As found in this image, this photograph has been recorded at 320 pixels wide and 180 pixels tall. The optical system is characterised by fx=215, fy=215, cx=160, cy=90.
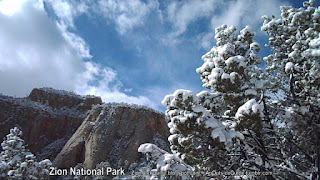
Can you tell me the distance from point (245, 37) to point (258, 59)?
2.68 feet

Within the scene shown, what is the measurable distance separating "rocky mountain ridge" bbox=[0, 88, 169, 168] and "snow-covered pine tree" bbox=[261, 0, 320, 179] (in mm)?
19038

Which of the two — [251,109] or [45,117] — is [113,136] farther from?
[251,109]

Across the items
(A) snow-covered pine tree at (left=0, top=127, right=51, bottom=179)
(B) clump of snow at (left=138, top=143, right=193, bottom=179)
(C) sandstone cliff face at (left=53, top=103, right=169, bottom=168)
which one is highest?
(C) sandstone cliff face at (left=53, top=103, right=169, bottom=168)

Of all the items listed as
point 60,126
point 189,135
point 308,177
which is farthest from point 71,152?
point 308,177

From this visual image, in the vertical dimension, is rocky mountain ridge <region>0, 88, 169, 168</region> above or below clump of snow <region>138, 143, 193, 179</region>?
above

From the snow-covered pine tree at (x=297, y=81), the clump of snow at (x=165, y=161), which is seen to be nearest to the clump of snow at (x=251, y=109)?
the snow-covered pine tree at (x=297, y=81)

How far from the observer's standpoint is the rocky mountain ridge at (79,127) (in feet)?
81.3

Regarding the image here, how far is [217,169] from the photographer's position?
5684mm

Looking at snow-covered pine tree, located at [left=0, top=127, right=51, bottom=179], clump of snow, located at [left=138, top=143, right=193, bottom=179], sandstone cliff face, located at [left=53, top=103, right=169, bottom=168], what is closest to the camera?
clump of snow, located at [left=138, top=143, right=193, bottom=179]

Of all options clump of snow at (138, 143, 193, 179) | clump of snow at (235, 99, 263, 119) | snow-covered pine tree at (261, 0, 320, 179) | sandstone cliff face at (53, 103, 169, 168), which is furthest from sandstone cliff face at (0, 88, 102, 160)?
clump of snow at (235, 99, 263, 119)

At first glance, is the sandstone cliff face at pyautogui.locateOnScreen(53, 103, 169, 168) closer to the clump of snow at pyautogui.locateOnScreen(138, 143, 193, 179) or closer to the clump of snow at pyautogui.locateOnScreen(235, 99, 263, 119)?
the clump of snow at pyautogui.locateOnScreen(138, 143, 193, 179)

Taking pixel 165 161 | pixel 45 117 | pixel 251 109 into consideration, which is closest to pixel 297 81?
pixel 251 109

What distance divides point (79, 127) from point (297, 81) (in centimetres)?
2822

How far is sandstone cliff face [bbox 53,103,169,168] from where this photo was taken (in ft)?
79.3
